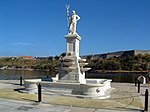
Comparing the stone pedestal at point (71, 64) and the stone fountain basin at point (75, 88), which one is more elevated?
the stone pedestal at point (71, 64)

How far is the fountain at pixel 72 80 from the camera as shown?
15.5 m

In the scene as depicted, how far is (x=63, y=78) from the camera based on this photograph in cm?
1864

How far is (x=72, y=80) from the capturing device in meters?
18.2

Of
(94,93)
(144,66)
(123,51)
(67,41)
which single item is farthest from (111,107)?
(123,51)

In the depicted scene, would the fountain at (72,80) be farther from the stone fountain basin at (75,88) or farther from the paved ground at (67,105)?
the paved ground at (67,105)

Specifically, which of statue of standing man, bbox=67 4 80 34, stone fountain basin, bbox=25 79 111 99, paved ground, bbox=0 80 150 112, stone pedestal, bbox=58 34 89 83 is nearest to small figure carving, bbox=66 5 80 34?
statue of standing man, bbox=67 4 80 34

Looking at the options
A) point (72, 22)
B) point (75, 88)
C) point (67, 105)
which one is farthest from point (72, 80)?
point (67, 105)

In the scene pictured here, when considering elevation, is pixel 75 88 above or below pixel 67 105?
above

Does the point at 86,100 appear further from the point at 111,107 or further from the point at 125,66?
the point at 125,66

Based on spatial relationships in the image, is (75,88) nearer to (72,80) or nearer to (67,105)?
(72,80)

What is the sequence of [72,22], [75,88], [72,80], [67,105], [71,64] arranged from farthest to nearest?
[72,22]
[71,64]
[72,80]
[75,88]
[67,105]

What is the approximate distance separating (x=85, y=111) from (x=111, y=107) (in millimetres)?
1718

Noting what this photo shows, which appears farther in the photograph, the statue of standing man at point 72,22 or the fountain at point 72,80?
the statue of standing man at point 72,22

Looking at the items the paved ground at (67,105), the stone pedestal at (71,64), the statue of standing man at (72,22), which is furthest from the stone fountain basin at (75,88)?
the statue of standing man at (72,22)
